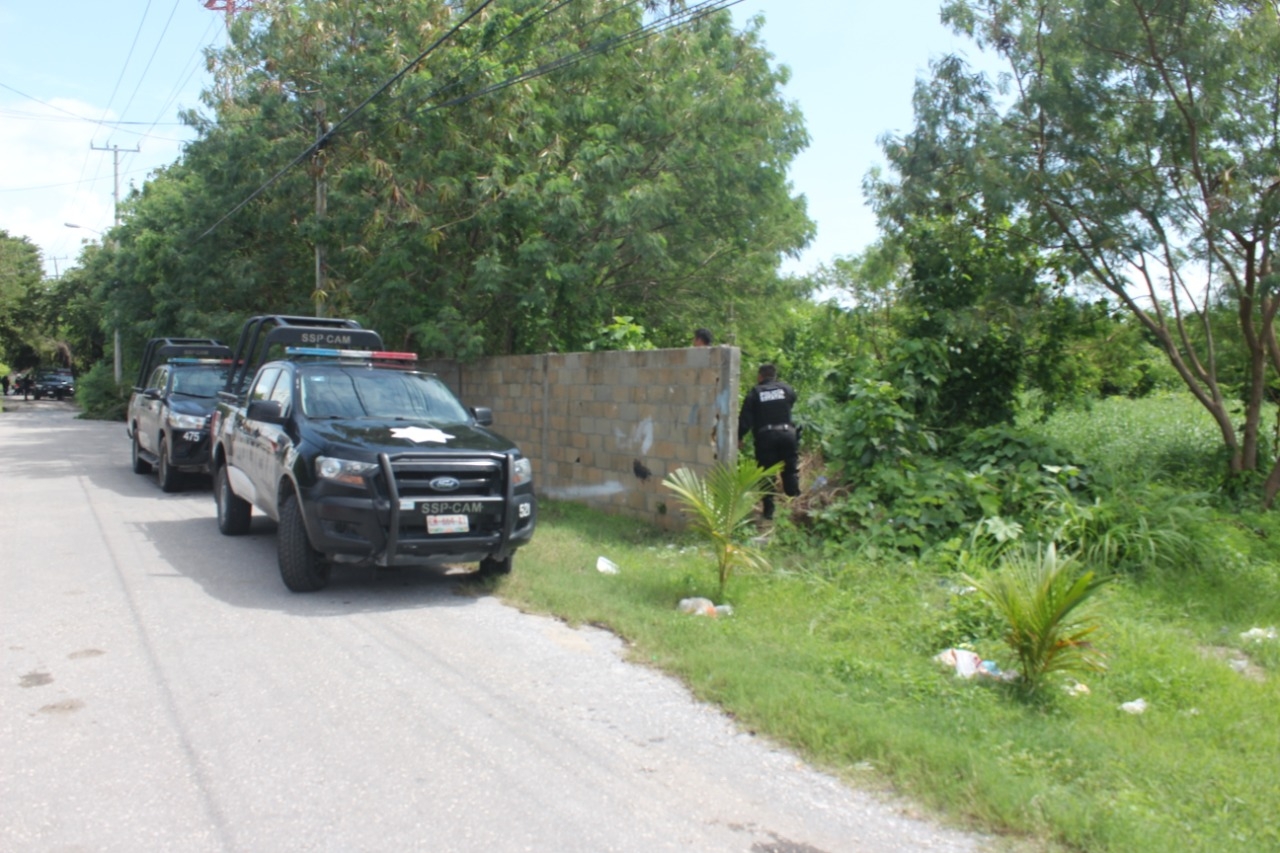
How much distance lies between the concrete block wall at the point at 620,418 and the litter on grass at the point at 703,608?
2.44 m

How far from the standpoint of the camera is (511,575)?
8.44 m

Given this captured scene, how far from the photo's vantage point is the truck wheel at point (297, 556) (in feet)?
24.9

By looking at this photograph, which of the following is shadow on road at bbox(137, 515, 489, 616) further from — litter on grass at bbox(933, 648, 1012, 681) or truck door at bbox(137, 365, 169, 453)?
truck door at bbox(137, 365, 169, 453)

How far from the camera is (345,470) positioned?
734 centimetres

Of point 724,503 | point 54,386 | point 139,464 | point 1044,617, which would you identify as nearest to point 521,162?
point 139,464

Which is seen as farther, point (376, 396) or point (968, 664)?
point (376, 396)

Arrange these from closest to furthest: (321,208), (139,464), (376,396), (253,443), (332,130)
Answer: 1. (376,396)
2. (253,443)
3. (332,130)
4. (139,464)
5. (321,208)

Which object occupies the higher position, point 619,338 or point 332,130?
point 332,130

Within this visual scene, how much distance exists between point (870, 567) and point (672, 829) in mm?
4471

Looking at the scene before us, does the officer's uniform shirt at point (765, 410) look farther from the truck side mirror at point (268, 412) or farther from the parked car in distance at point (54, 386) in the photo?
the parked car in distance at point (54, 386)

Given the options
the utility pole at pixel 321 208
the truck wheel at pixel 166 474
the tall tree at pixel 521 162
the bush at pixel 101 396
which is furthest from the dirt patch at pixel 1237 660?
the bush at pixel 101 396

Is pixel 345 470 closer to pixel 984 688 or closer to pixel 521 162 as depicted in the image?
pixel 984 688

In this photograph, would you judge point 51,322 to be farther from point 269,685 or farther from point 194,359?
Result: point 269,685

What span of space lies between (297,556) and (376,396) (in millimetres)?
1766
